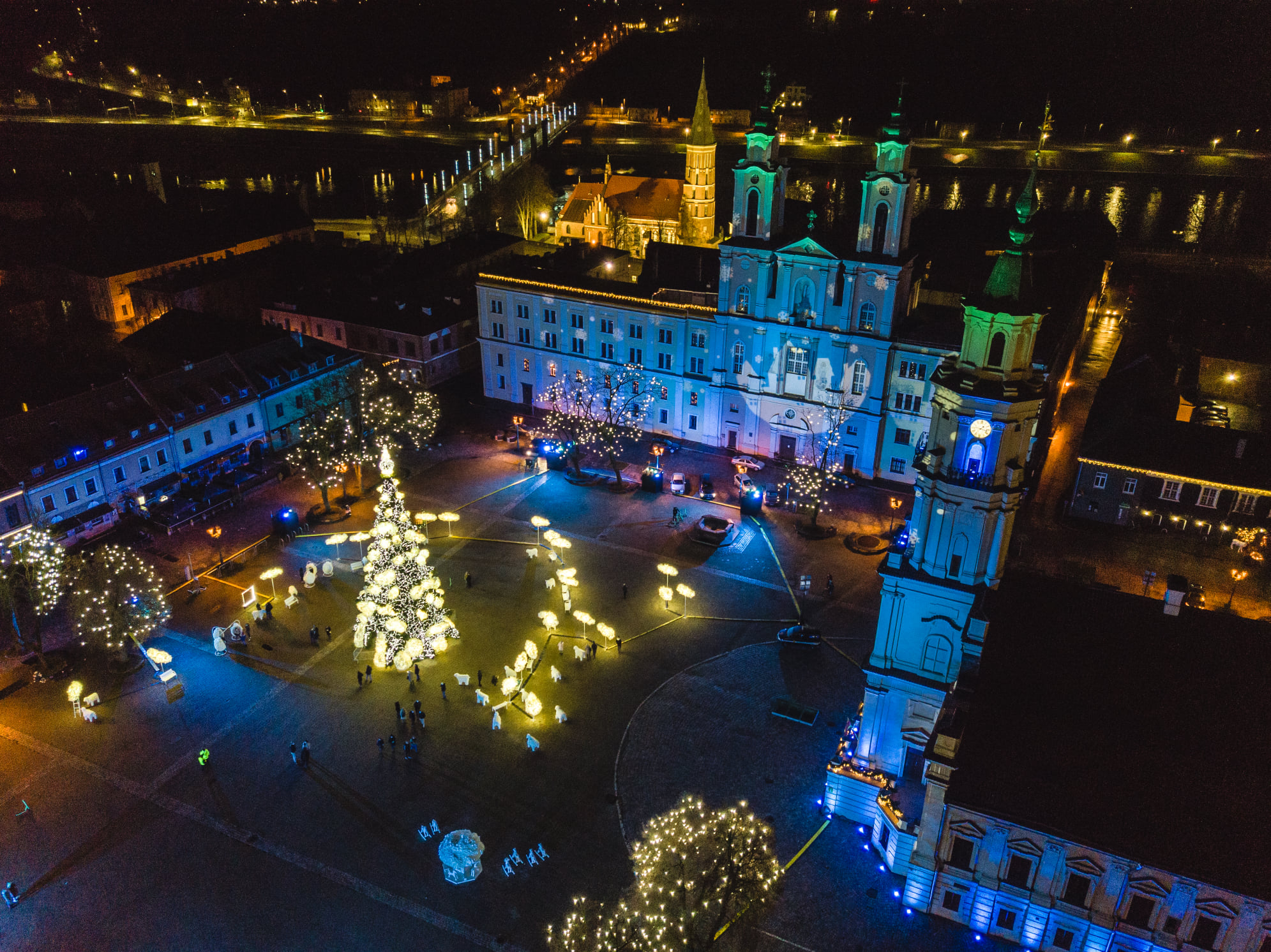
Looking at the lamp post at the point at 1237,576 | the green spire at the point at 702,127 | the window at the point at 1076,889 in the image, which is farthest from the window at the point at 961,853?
the green spire at the point at 702,127

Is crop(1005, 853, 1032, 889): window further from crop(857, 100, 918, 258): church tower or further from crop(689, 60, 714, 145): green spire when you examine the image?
crop(689, 60, 714, 145): green spire

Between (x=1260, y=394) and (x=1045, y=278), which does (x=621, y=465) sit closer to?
(x=1045, y=278)

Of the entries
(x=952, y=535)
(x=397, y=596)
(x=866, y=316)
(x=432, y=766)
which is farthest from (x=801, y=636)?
(x=866, y=316)

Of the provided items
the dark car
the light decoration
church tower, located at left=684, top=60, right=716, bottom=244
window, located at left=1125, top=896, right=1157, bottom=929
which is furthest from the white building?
church tower, located at left=684, top=60, right=716, bottom=244

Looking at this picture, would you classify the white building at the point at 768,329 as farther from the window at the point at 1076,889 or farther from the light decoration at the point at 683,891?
the light decoration at the point at 683,891

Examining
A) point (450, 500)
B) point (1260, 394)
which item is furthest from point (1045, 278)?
point (450, 500)
